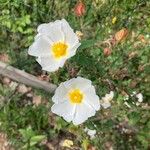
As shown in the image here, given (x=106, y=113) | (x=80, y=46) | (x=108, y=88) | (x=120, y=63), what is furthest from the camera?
(x=120, y=63)

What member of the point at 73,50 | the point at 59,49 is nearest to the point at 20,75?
the point at 59,49

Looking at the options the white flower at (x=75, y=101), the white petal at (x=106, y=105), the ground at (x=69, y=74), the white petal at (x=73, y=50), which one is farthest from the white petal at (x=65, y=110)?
the white petal at (x=106, y=105)

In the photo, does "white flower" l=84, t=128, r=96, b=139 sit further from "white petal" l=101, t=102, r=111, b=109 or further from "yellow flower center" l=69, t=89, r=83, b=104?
"yellow flower center" l=69, t=89, r=83, b=104

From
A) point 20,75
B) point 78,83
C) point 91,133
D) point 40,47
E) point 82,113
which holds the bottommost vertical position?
point 91,133

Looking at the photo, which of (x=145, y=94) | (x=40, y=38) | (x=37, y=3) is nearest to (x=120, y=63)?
(x=145, y=94)

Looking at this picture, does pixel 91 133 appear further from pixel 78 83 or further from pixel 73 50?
pixel 73 50

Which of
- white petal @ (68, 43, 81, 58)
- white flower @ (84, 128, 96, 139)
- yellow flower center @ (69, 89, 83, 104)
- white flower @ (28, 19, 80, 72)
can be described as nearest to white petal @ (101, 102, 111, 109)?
white flower @ (84, 128, 96, 139)

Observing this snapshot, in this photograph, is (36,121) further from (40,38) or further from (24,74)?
(40,38)
